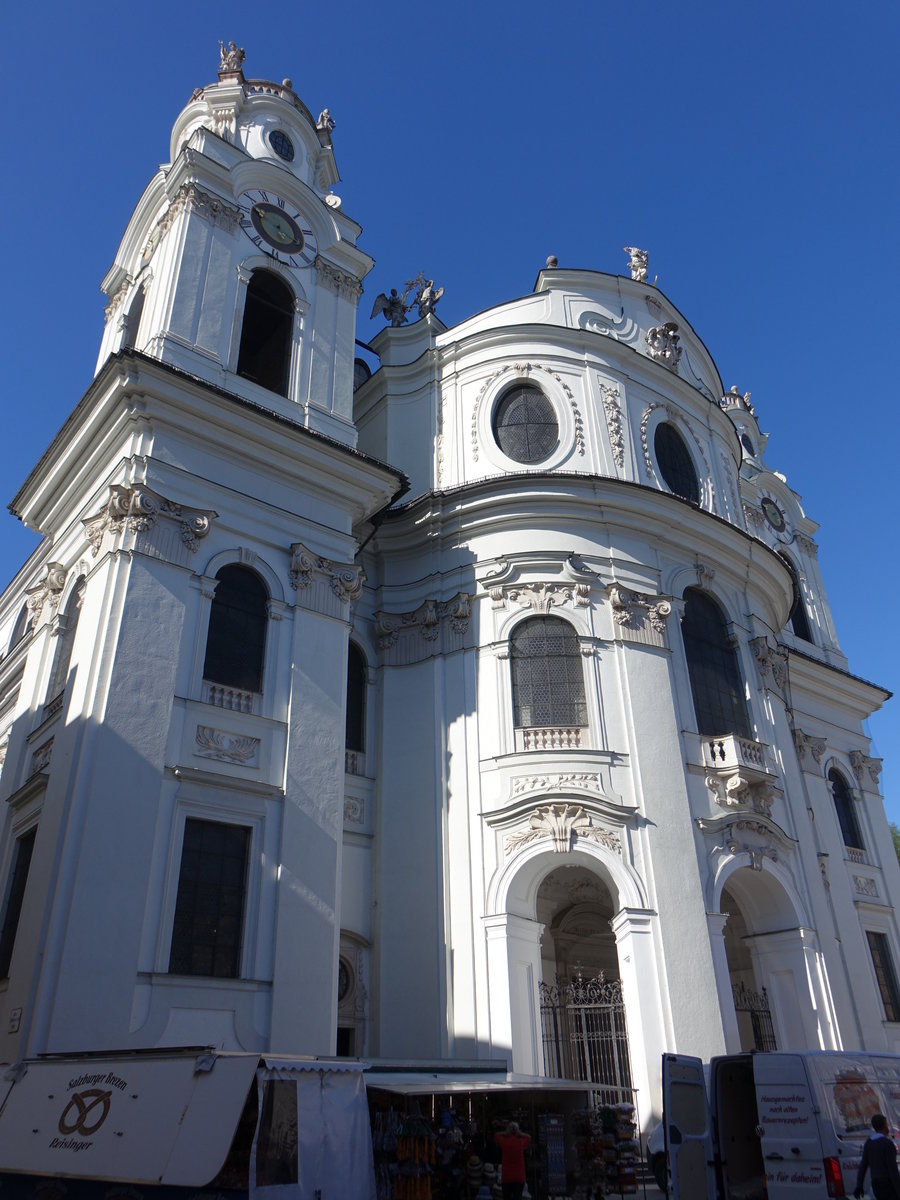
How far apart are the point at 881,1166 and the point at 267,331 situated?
64.1ft

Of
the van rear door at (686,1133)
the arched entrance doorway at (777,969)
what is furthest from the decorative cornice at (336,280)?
the van rear door at (686,1133)

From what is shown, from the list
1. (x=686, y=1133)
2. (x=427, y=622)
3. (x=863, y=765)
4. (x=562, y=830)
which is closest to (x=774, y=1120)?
(x=686, y=1133)

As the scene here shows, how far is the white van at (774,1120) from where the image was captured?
928 cm

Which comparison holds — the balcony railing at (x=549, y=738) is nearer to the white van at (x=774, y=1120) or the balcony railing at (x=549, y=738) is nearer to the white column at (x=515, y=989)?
the white column at (x=515, y=989)

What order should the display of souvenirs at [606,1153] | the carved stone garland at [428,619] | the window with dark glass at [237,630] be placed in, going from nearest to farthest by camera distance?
the display of souvenirs at [606,1153] → the window with dark glass at [237,630] → the carved stone garland at [428,619]

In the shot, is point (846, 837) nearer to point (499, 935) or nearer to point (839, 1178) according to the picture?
point (499, 935)

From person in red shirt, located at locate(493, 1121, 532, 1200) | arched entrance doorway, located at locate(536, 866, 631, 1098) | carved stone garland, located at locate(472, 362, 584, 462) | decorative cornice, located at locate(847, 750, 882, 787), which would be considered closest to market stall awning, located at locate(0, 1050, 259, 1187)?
person in red shirt, located at locate(493, 1121, 532, 1200)

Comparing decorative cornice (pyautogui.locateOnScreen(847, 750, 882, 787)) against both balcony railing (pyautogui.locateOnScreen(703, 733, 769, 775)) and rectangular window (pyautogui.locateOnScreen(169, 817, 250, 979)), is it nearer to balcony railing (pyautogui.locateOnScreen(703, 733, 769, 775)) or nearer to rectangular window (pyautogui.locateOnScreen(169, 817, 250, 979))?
balcony railing (pyautogui.locateOnScreen(703, 733, 769, 775))

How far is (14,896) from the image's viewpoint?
15414mm

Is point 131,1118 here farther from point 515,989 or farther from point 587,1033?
point 587,1033

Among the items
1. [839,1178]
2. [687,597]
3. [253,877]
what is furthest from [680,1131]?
[687,597]

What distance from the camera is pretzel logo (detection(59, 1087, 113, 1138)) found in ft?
30.2

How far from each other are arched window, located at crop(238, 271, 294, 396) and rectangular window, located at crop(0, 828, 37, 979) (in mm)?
9624

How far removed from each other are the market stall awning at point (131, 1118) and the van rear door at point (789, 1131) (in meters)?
5.11
